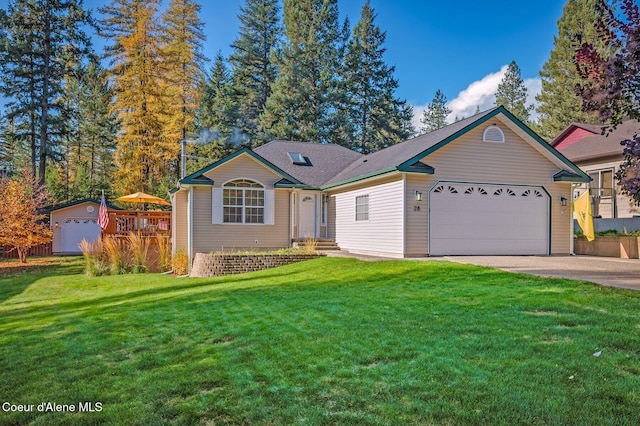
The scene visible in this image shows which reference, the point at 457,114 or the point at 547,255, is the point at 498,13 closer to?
the point at 547,255

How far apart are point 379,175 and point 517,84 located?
35.0 meters

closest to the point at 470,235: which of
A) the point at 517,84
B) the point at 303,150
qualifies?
the point at 303,150

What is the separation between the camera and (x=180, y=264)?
14.9 m

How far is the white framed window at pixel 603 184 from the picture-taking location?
18.9 metres

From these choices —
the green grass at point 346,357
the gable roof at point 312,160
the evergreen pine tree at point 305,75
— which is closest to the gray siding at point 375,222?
the gable roof at point 312,160

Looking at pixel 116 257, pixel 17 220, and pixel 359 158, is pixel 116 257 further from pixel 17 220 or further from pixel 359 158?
pixel 359 158

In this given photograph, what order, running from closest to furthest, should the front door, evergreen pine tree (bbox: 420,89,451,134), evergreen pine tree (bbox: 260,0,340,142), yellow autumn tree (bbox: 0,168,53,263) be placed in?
the front door
yellow autumn tree (bbox: 0,168,53,263)
evergreen pine tree (bbox: 260,0,340,142)
evergreen pine tree (bbox: 420,89,451,134)

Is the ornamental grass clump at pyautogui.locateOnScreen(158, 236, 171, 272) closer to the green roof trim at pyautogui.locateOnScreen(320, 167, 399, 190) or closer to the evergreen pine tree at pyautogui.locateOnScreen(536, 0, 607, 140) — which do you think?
the green roof trim at pyautogui.locateOnScreen(320, 167, 399, 190)

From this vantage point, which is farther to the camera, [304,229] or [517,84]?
[517,84]

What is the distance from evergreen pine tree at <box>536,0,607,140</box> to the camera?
31984 mm

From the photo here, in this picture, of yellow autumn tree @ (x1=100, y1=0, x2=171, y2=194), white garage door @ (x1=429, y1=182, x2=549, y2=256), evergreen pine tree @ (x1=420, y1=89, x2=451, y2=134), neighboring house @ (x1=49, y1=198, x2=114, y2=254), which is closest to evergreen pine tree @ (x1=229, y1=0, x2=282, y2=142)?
yellow autumn tree @ (x1=100, y1=0, x2=171, y2=194)

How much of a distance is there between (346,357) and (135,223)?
16084mm

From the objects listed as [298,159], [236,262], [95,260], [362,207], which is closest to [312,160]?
[298,159]

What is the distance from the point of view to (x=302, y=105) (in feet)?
106
